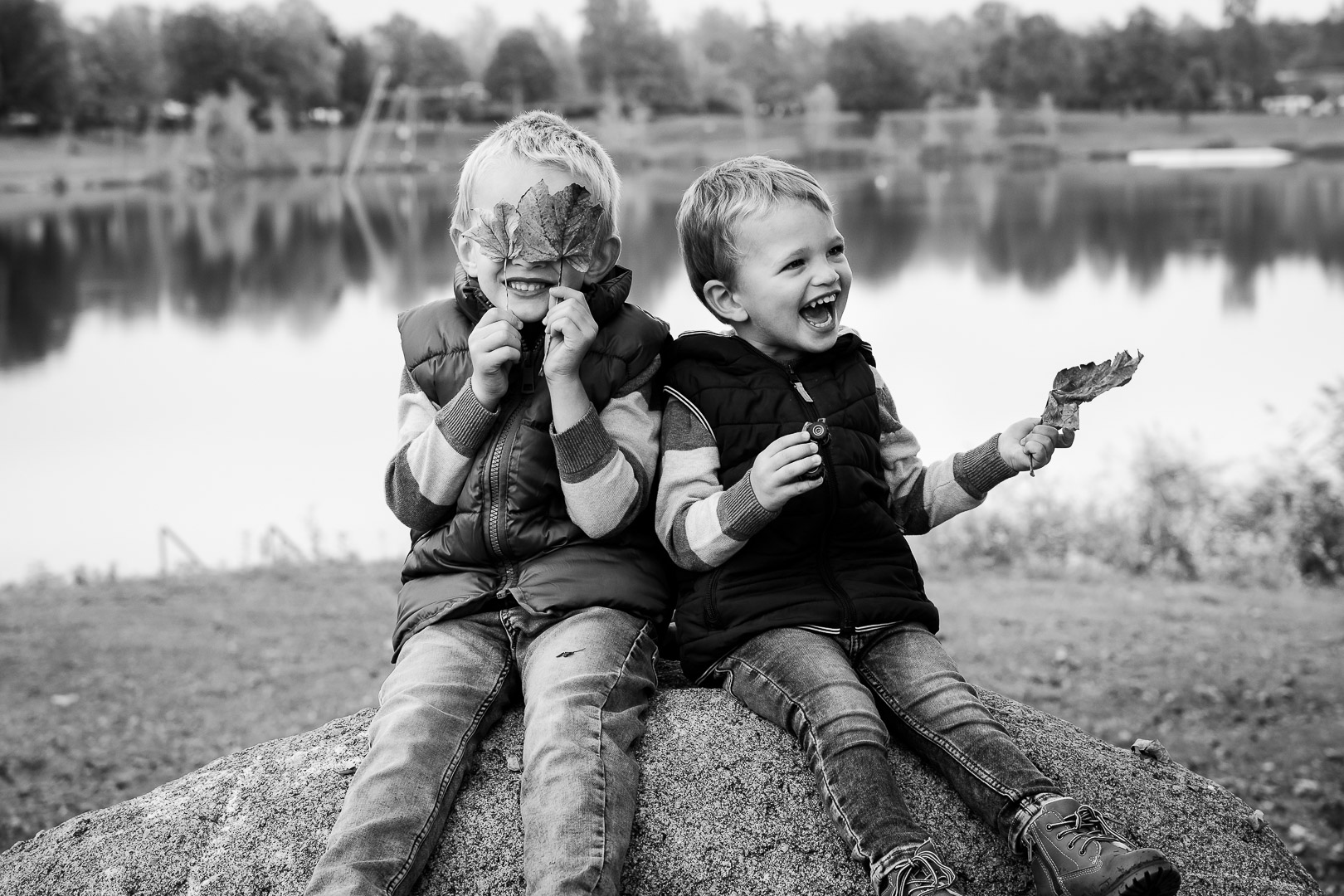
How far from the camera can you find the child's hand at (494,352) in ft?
9.17

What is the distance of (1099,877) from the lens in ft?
7.65

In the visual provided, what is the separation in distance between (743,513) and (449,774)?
2.89ft

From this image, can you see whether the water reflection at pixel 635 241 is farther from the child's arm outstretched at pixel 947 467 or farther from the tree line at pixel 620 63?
the child's arm outstretched at pixel 947 467

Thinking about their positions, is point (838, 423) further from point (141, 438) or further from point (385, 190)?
point (385, 190)

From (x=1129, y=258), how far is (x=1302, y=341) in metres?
9.41

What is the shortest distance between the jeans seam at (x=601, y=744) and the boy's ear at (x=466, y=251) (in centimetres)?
101

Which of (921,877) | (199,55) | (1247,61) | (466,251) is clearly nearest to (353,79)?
(199,55)

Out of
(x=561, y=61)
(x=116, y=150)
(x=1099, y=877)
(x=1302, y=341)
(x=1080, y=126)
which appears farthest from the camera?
(x=561, y=61)

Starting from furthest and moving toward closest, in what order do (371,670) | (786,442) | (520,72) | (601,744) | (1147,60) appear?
(520,72) < (1147,60) < (371,670) < (786,442) < (601,744)

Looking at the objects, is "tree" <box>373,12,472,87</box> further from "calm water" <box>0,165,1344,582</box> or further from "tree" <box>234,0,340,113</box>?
"calm water" <box>0,165,1344,582</box>

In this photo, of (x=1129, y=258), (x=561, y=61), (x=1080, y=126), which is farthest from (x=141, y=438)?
(x=561, y=61)

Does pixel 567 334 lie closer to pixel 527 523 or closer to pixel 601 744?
pixel 527 523

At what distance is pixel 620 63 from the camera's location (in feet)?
240

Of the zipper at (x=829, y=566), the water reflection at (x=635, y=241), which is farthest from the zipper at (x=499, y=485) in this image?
the water reflection at (x=635, y=241)
